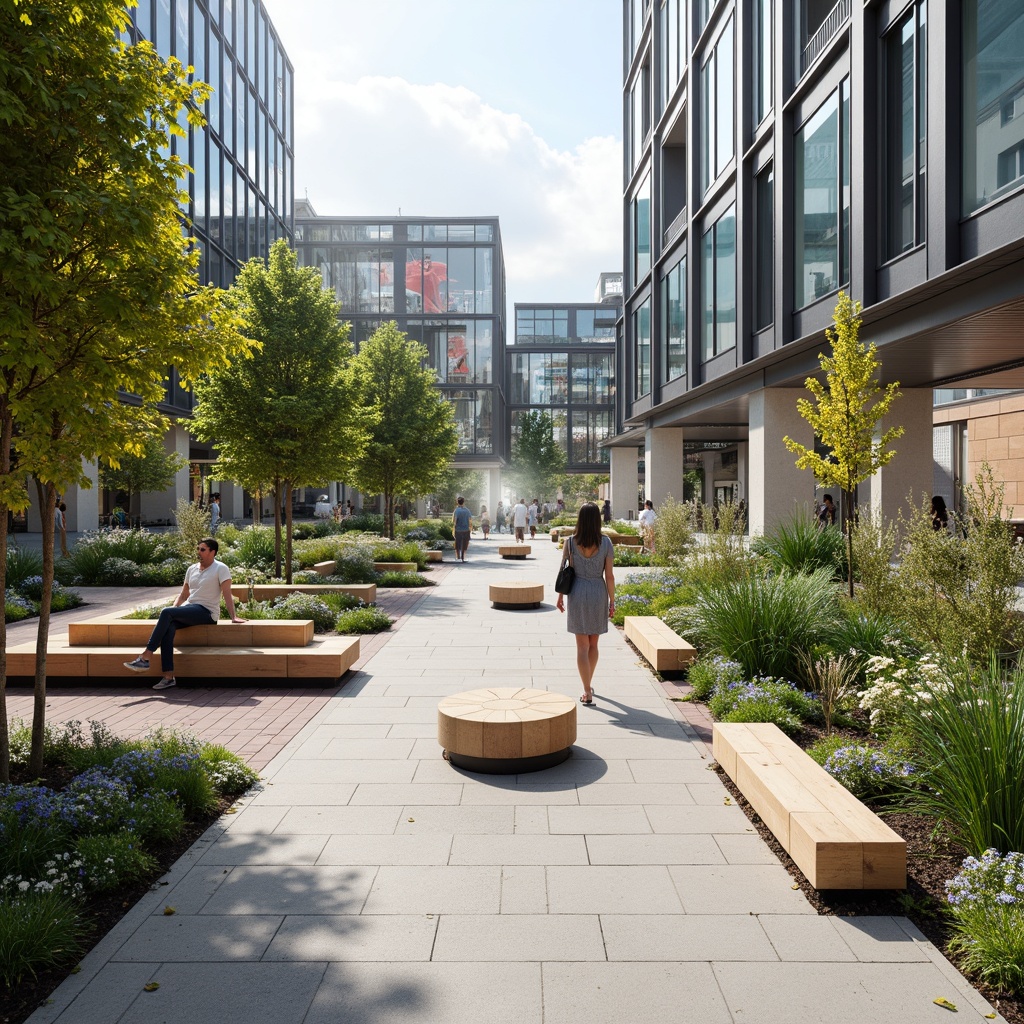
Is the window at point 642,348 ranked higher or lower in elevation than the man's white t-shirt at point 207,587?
higher

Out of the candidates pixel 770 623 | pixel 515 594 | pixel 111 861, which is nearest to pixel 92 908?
pixel 111 861

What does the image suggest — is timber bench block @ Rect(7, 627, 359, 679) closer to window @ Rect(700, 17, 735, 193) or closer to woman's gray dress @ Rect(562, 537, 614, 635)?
woman's gray dress @ Rect(562, 537, 614, 635)

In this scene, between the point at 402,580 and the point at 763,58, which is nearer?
the point at 402,580

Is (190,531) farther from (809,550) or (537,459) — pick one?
(537,459)

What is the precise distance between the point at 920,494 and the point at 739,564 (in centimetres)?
780

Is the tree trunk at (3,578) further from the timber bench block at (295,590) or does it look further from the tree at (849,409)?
the tree at (849,409)

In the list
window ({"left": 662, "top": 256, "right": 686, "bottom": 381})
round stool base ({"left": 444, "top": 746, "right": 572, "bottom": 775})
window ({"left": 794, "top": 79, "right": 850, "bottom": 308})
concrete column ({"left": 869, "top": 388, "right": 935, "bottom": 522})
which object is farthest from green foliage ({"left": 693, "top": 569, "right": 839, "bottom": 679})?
window ({"left": 662, "top": 256, "right": 686, "bottom": 381})

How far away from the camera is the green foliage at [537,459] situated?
58625mm

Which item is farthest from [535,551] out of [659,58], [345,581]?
[659,58]

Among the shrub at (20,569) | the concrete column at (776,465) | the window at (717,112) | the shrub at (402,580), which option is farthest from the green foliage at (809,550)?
the shrub at (20,569)

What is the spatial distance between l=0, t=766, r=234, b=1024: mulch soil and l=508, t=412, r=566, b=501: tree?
173 feet

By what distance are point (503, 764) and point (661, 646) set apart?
3497mm

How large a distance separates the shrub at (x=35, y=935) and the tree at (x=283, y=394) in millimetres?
11546

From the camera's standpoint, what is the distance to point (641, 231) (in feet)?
107
